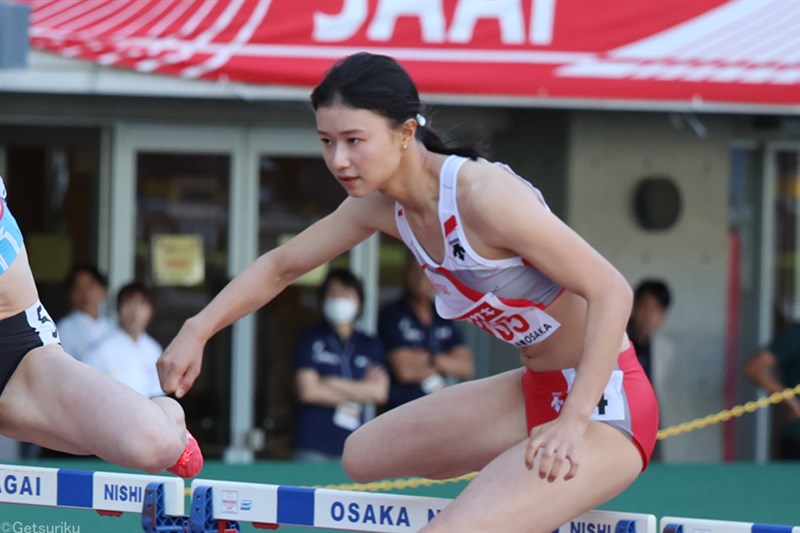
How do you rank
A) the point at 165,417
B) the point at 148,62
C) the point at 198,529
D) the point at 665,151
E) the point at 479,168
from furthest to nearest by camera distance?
the point at 665,151 < the point at 148,62 < the point at 198,529 < the point at 165,417 < the point at 479,168

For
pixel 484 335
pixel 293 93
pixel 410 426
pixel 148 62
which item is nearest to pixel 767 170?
pixel 484 335

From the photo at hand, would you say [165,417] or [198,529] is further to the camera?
[198,529]

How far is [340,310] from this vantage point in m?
8.44

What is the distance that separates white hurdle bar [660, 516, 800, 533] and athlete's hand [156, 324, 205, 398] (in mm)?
1303

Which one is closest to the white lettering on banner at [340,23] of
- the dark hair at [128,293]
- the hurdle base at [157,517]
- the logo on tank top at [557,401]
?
the dark hair at [128,293]

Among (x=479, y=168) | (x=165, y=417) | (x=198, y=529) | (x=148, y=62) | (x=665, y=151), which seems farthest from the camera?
(x=665, y=151)

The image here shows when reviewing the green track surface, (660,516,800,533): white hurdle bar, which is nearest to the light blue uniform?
(660,516,800,533): white hurdle bar

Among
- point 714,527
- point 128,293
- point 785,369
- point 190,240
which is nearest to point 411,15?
point 128,293

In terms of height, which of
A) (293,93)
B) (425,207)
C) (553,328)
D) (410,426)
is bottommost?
(410,426)

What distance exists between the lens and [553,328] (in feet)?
12.5

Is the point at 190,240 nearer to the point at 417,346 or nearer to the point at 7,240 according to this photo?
the point at 417,346

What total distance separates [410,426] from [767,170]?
666 centimetres

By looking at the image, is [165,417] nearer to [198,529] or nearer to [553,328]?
[198,529]

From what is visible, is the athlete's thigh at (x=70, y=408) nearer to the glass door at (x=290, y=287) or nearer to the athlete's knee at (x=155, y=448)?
the athlete's knee at (x=155, y=448)
